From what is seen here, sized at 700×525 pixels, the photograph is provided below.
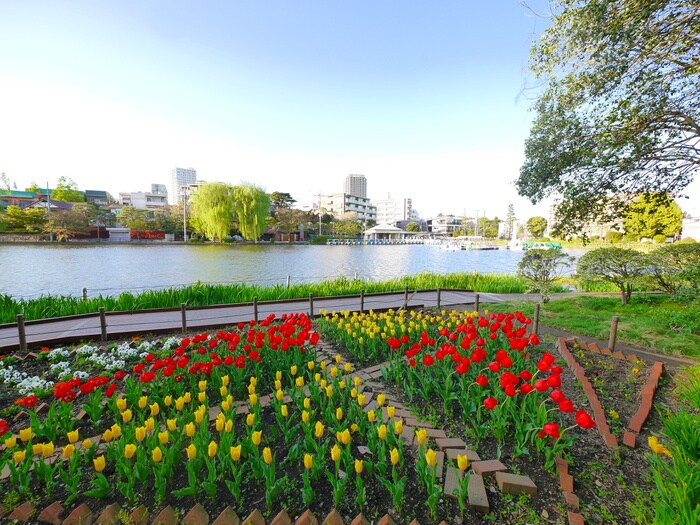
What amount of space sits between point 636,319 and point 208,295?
34.6ft

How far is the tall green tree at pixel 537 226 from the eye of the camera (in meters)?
79.8

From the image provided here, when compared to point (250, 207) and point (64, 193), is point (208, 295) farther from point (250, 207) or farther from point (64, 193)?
point (64, 193)

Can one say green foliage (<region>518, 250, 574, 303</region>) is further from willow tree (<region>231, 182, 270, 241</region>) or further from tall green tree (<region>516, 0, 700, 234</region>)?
willow tree (<region>231, 182, 270, 241</region>)

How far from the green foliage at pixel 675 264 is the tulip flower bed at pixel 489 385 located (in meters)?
5.13

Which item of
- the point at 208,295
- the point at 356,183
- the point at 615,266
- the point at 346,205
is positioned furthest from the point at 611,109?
the point at 356,183

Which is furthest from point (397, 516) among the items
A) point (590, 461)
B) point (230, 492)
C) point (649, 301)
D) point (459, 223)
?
point (459, 223)

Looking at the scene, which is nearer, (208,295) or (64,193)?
(208,295)

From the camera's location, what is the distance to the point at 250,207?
A: 35.9 m

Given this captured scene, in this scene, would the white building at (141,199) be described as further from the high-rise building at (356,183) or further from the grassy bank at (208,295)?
the high-rise building at (356,183)

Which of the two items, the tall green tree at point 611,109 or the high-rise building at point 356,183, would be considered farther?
the high-rise building at point 356,183

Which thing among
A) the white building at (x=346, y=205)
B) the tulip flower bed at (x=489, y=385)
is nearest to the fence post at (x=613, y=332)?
the tulip flower bed at (x=489, y=385)

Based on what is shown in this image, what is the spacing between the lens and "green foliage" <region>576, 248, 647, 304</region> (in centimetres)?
817

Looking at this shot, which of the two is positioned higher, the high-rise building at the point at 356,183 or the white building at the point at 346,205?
the high-rise building at the point at 356,183

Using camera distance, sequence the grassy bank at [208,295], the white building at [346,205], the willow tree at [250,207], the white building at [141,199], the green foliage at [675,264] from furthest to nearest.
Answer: the white building at [346,205]
the white building at [141,199]
the willow tree at [250,207]
the grassy bank at [208,295]
the green foliage at [675,264]
